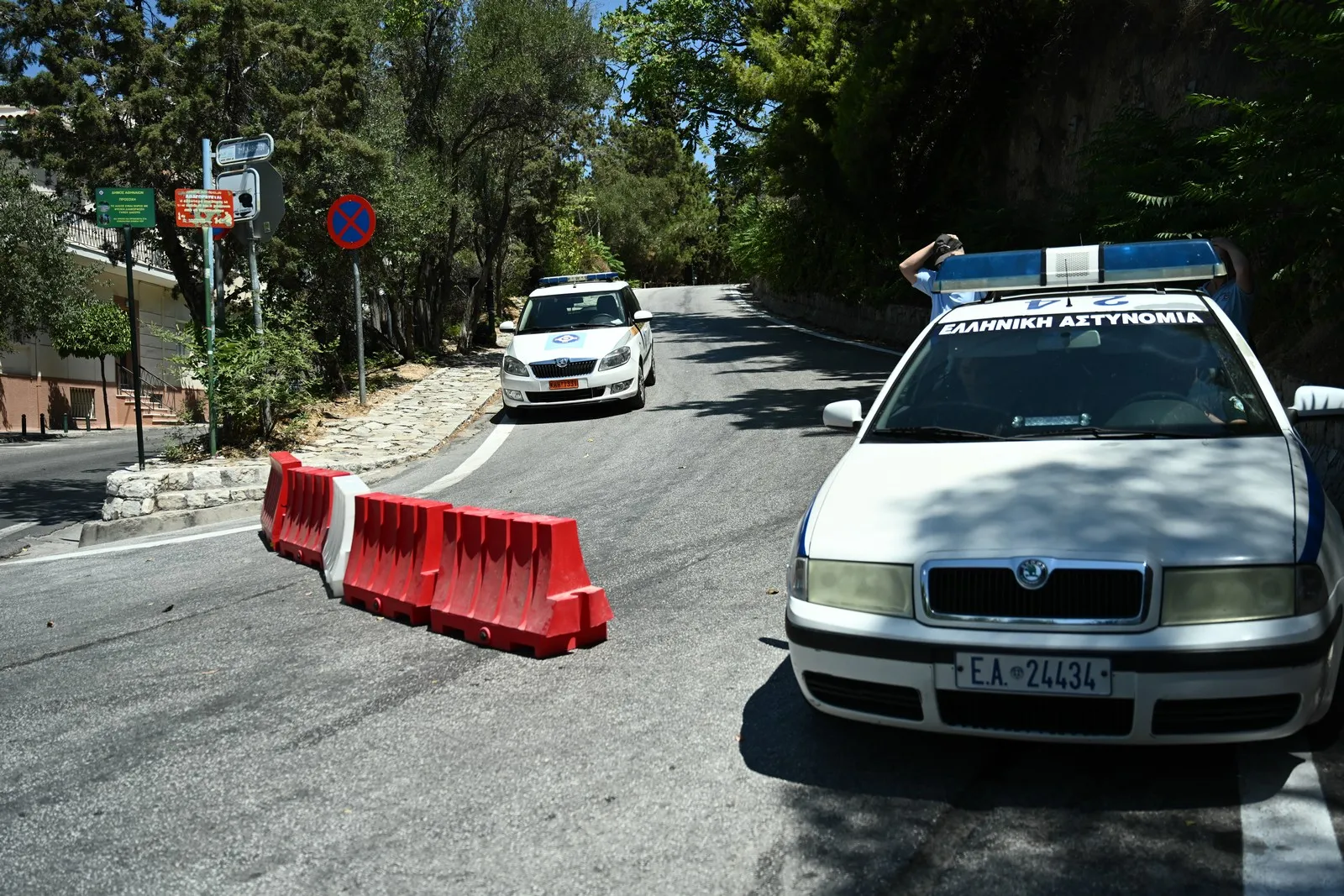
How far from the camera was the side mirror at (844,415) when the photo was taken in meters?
5.28

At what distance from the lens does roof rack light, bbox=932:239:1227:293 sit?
5.84 meters

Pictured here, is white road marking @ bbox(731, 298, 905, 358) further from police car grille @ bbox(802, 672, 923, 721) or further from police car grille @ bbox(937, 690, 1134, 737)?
police car grille @ bbox(937, 690, 1134, 737)

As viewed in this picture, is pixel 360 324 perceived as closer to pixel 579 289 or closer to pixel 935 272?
pixel 579 289

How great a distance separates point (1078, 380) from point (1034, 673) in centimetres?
182

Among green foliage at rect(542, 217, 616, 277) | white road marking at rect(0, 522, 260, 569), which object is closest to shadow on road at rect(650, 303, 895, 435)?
white road marking at rect(0, 522, 260, 569)

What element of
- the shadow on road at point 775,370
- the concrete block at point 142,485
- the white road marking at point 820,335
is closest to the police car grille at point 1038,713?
the shadow on road at point 775,370

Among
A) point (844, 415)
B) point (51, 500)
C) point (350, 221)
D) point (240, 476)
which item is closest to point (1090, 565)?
point (844, 415)

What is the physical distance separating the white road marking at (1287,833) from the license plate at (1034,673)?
0.57 metres

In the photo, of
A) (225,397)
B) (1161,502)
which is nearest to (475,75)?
(225,397)

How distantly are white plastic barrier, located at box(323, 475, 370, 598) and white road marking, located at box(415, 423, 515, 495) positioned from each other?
12.3 feet

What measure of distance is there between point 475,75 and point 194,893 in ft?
70.8

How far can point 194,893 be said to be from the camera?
3436 millimetres

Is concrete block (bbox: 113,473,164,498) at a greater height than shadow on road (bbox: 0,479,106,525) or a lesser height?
greater

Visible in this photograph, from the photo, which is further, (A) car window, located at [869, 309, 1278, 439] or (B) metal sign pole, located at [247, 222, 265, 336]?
(B) metal sign pole, located at [247, 222, 265, 336]
